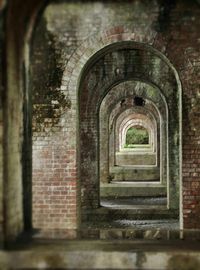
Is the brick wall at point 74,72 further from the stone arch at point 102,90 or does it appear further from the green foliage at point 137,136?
the green foliage at point 137,136

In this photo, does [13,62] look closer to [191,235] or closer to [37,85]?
[191,235]

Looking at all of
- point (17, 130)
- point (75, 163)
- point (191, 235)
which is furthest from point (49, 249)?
point (75, 163)

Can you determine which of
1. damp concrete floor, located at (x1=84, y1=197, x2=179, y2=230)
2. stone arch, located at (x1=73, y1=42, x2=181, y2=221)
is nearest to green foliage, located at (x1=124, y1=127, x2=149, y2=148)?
damp concrete floor, located at (x1=84, y1=197, x2=179, y2=230)

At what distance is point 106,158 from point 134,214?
15.9 feet

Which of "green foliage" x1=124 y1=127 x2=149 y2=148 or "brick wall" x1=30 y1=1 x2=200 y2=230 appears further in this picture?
"green foliage" x1=124 y1=127 x2=149 y2=148

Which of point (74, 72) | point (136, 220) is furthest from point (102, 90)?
point (74, 72)

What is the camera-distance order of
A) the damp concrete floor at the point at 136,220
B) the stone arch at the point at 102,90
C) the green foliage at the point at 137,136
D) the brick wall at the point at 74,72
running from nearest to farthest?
the brick wall at the point at 74,72
the damp concrete floor at the point at 136,220
the stone arch at the point at 102,90
the green foliage at the point at 137,136

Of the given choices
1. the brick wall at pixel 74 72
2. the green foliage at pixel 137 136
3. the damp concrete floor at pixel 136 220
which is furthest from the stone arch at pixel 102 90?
the green foliage at pixel 137 136

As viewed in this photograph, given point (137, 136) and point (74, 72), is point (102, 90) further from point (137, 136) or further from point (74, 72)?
point (137, 136)

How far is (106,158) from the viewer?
17734mm

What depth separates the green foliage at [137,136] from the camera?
41.6 m

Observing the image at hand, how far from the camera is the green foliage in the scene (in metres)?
41.6

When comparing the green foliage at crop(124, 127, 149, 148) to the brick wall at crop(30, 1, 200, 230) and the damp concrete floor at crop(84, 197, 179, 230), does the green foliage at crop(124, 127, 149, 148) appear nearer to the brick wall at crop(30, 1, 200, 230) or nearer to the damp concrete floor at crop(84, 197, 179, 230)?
the damp concrete floor at crop(84, 197, 179, 230)

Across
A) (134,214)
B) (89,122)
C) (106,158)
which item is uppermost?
(89,122)
